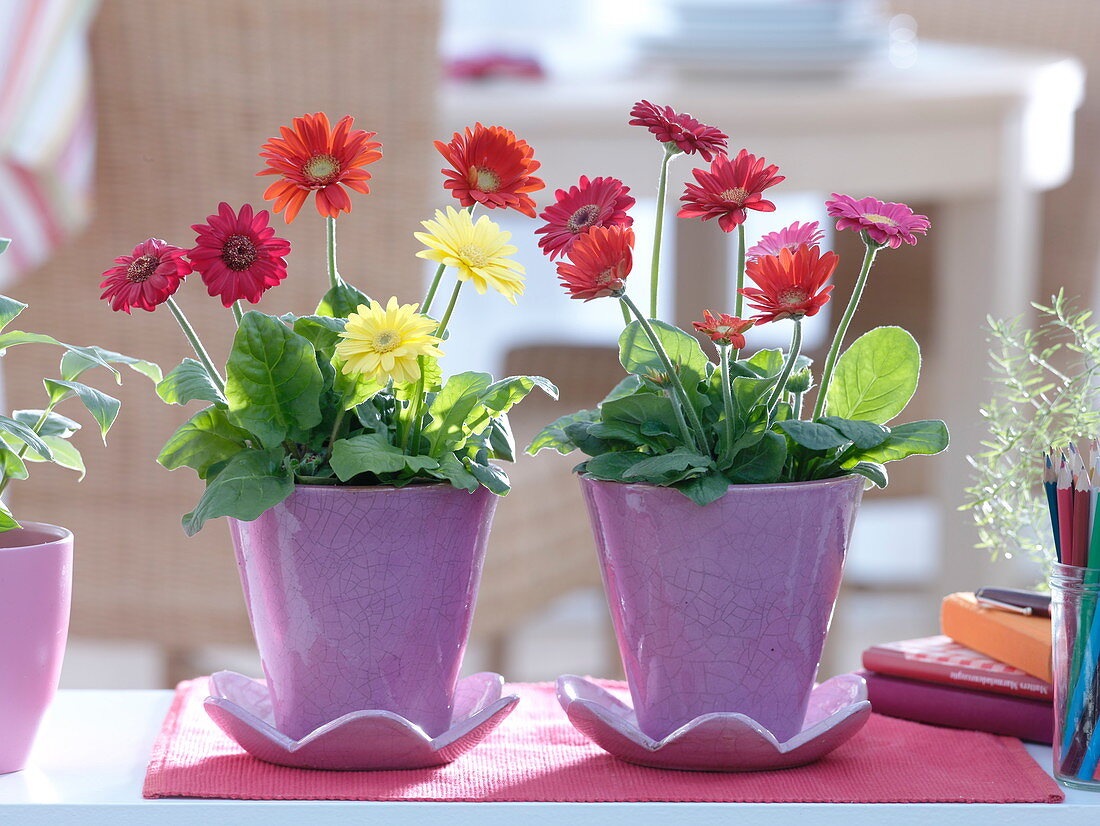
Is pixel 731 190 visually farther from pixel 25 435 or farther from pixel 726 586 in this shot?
pixel 25 435

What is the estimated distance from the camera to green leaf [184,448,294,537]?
19.7 inches

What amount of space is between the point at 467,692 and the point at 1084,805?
0.26m

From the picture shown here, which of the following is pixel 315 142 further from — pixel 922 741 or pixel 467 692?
pixel 922 741

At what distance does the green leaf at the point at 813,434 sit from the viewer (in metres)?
0.51

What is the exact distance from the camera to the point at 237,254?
1.65ft

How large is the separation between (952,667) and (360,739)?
28 cm

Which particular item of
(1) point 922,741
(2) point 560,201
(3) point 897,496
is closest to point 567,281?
(2) point 560,201

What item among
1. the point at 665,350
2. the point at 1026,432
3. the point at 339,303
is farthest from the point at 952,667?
the point at 339,303

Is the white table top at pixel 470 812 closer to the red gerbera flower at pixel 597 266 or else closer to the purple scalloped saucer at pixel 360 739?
the purple scalloped saucer at pixel 360 739

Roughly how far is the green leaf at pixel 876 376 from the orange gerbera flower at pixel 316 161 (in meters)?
0.21

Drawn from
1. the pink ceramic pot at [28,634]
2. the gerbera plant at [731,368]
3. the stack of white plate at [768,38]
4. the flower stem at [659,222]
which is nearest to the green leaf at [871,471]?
the gerbera plant at [731,368]

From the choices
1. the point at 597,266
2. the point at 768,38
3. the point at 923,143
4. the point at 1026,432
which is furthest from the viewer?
the point at 768,38

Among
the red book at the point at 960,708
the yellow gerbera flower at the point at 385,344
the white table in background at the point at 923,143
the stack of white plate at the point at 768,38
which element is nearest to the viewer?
the yellow gerbera flower at the point at 385,344

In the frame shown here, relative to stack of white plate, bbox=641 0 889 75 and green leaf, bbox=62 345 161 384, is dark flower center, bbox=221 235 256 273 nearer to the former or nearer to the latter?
green leaf, bbox=62 345 161 384
